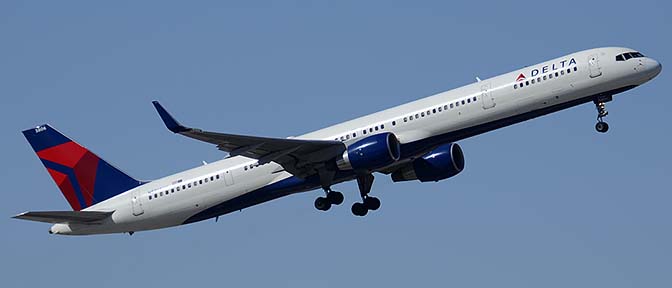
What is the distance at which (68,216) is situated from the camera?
58938 mm

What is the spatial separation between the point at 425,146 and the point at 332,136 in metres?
4.56

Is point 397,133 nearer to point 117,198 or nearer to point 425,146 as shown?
point 425,146

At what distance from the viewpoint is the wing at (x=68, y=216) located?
57100 millimetres

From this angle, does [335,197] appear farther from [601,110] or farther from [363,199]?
[601,110]

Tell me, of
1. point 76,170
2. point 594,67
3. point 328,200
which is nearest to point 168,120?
point 328,200

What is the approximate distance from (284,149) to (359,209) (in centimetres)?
824

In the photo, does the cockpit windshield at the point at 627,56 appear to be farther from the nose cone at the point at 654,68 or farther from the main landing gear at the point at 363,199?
the main landing gear at the point at 363,199

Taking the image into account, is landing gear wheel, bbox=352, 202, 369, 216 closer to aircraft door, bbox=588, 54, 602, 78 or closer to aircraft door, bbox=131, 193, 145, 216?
aircraft door, bbox=131, 193, 145, 216

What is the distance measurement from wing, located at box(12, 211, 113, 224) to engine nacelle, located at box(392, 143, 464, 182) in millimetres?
14860

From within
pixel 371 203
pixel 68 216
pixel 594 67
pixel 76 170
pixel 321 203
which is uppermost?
pixel 594 67

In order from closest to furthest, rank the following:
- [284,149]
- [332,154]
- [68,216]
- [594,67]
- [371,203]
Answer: [594,67], [284,149], [332,154], [68,216], [371,203]

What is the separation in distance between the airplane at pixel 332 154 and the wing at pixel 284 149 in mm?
45

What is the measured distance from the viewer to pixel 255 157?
55438 mm

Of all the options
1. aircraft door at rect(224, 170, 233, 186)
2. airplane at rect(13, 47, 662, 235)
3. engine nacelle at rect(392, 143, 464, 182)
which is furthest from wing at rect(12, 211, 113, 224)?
engine nacelle at rect(392, 143, 464, 182)
